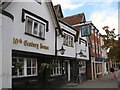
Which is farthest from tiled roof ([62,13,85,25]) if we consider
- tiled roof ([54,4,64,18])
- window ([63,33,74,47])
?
window ([63,33,74,47])

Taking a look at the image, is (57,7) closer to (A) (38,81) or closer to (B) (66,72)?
(B) (66,72)

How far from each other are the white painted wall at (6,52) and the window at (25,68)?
2582 mm

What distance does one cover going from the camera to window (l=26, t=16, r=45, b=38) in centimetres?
1571

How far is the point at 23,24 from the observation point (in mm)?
14844

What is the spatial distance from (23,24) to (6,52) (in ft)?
13.8

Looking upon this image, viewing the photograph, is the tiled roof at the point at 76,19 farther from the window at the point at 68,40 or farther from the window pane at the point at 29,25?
the window pane at the point at 29,25

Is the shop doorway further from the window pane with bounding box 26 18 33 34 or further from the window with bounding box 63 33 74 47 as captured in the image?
the window pane with bounding box 26 18 33 34

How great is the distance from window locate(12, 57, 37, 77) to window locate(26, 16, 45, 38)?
5.98 feet

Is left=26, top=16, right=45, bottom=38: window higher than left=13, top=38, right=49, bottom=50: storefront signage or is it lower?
higher

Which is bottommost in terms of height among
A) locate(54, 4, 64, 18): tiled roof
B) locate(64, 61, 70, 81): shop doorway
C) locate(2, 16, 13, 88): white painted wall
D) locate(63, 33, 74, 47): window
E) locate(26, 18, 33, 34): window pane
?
locate(64, 61, 70, 81): shop doorway

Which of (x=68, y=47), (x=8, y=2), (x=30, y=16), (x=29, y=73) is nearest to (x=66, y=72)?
(x=68, y=47)

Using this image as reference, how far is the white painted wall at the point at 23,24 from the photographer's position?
14008mm

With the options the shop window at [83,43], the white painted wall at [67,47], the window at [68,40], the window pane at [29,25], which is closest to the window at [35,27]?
the window pane at [29,25]

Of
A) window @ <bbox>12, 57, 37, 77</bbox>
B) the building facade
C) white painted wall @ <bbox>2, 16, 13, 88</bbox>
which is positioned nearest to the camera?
white painted wall @ <bbox>2, 16, 13, 88</bbox>
